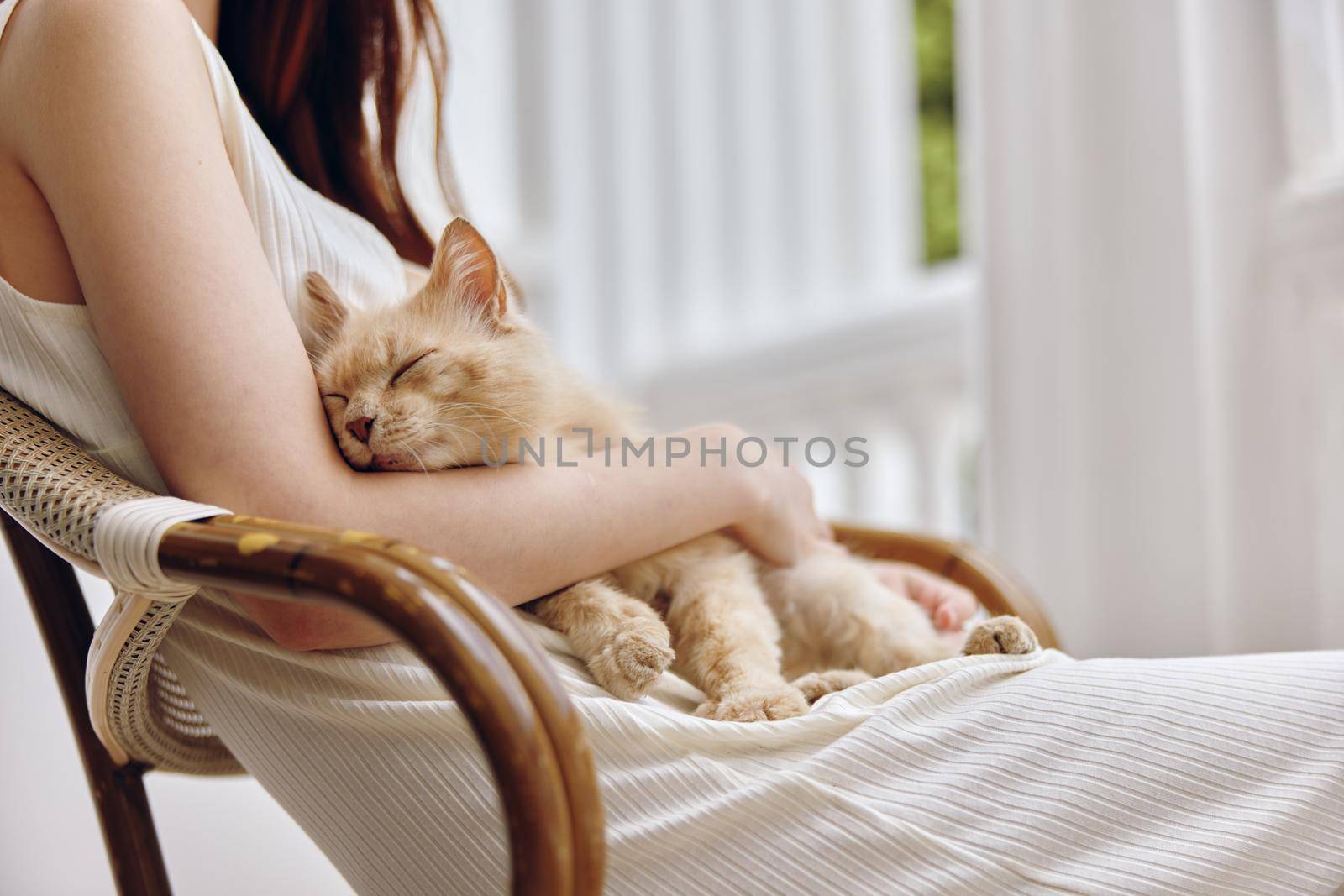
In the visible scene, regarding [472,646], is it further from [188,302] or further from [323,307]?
[323,307]

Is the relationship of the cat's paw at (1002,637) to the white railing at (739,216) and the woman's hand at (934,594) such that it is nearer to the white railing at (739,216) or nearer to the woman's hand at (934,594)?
the woman's hand at (934,594)

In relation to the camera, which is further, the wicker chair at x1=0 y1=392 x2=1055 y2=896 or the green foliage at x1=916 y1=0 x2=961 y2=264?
the green foliage at x1=916 y1=0 x2=961 y2=264

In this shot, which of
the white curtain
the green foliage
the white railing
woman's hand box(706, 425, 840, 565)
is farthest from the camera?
the green foliage

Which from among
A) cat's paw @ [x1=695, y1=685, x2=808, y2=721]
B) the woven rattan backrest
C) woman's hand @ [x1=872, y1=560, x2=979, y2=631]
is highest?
the woven rattan backrest

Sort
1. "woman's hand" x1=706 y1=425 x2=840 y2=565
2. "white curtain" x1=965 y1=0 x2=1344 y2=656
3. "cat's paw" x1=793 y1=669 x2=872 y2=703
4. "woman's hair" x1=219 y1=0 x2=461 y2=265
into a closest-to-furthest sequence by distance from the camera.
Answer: "cat's paw" x1=793 y1=669 x2=872 y2=703
"woman's hand" x1=706 y1=425 x2=840 y2=565
"woman's hair" x1=219 y1=0 x2=461 y2=265
"white curtain" x1=965 y1=0 x2=1344 y2=656

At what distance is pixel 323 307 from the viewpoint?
3.18 feet

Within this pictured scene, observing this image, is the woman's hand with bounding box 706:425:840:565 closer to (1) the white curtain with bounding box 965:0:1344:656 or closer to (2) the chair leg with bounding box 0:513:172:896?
(2) the chair leg with bounding box 0:513:172:896

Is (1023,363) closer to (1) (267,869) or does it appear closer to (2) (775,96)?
(2) (775,96)

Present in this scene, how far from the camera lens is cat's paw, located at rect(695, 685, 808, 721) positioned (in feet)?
2.65

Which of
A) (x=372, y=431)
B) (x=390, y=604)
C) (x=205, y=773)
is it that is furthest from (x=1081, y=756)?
(x=205, y=773)

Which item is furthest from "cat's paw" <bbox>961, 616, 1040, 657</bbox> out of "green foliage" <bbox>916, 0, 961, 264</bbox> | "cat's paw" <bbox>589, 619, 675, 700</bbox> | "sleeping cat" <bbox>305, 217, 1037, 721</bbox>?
"green foliage" <bbox>916, 0, 961, 264</bbox>

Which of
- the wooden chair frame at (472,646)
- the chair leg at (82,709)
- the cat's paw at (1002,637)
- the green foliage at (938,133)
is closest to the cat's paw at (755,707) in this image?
the cat's paw at (1002,637)

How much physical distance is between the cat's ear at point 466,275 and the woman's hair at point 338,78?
33cm

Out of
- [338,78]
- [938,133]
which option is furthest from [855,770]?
[938,133]
